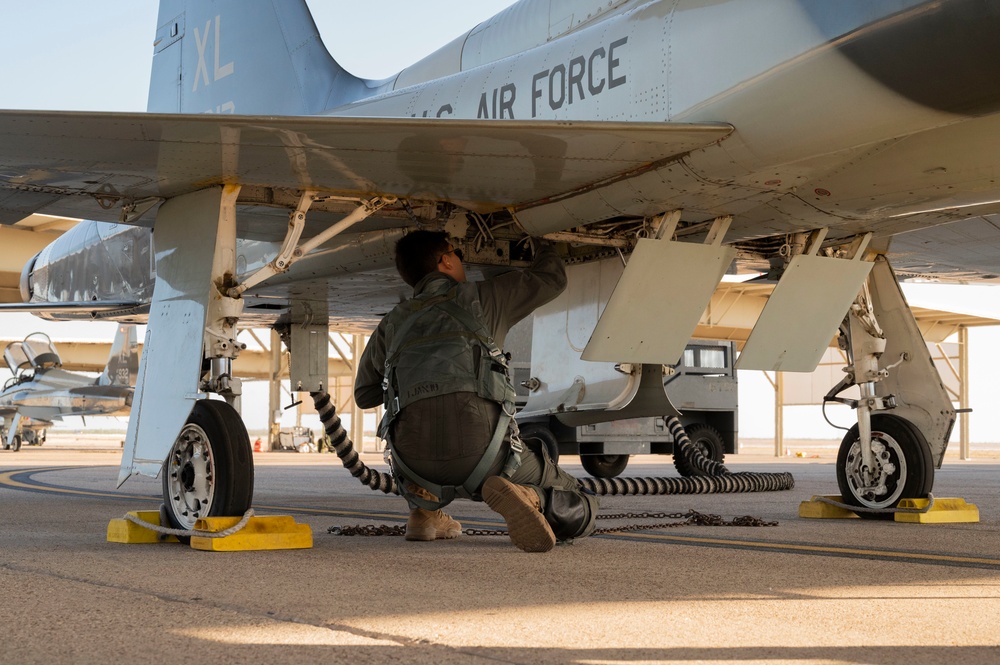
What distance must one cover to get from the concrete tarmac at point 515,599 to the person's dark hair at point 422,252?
1.41 metres

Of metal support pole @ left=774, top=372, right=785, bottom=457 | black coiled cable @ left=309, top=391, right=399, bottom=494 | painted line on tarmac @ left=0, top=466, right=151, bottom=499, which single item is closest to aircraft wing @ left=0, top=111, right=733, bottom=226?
black coiled cable @ left=309, top=391, right=399, bottom=494

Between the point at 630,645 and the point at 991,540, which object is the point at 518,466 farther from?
the point at 991,540

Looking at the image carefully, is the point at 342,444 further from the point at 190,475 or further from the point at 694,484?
the point at 694,484

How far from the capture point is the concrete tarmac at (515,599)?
2600 mm

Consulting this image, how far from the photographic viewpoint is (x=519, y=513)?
4.59 m

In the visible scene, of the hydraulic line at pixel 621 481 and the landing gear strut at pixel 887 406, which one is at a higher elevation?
the landing gear strut at pixel 887 406

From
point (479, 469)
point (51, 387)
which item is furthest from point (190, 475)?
point (51, 387)

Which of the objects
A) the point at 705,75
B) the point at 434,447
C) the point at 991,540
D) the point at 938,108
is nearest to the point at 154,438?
the point at 434,447

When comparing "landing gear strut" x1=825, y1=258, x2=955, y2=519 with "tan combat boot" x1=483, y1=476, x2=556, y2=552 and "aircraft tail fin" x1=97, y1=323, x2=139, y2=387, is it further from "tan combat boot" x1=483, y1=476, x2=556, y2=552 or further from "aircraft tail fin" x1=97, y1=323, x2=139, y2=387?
"aircraft tail fin" x1=97, y1=323, x2=139, y2=387

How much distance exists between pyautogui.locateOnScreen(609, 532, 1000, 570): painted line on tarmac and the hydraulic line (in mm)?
2866

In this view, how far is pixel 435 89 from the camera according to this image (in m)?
7.06

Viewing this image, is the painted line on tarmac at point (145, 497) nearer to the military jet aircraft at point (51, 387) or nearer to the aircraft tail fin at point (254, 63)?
the aircraft tail fin at point (254, 63)

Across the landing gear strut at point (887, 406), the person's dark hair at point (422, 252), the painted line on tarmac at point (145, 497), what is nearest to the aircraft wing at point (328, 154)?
the person's dark hair at point (422, 252)

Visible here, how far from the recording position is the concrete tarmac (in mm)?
2600
